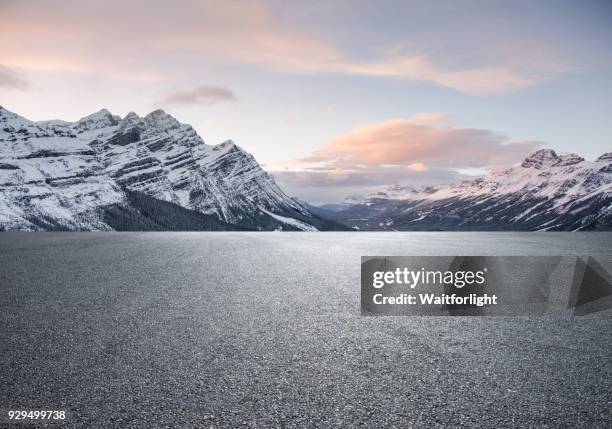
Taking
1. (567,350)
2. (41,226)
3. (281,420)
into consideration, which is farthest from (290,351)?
(41,226)

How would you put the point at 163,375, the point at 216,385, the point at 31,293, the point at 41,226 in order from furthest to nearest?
the point at 41,226 → the point at 31,293 → the point at 163,375 → the point at 216,385

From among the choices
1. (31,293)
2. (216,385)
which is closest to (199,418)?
(216,385)

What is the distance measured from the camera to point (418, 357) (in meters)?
6.63

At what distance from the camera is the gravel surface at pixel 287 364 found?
191 inches

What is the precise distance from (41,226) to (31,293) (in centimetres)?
20982

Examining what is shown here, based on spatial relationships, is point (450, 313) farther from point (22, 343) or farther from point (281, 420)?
point (22, 343)

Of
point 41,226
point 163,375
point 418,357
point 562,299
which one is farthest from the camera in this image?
point 41,226

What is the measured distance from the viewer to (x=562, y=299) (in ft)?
36.5

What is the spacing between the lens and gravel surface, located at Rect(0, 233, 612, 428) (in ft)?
15.9

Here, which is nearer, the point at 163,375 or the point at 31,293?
the point at 163,375

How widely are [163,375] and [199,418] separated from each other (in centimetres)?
142

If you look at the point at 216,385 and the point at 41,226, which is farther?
the point at 41,226

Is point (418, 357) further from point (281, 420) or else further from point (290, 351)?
point (281, 420)

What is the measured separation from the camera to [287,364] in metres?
6.36
